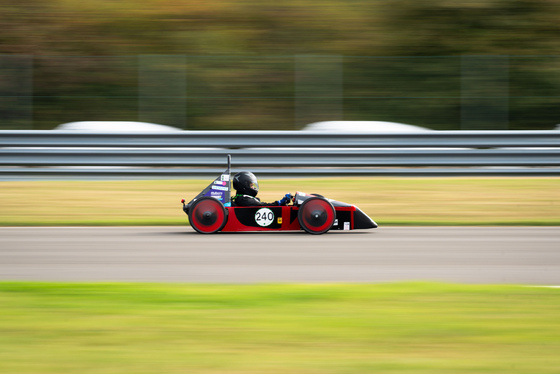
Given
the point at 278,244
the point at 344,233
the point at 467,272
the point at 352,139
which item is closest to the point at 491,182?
the point at 352,139

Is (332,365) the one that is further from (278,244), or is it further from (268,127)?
(268,127)

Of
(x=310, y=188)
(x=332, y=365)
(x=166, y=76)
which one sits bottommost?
(x=332, y=365)

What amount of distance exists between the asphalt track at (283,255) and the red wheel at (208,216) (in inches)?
5.0

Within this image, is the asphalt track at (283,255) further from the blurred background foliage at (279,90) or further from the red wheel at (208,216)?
the blurred background foliage at (279,90)

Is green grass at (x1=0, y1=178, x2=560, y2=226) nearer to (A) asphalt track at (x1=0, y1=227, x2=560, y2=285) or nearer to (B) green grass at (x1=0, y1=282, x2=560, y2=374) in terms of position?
(A) asphalt track at (x1=0, y1=227, x2=560, y2=285)

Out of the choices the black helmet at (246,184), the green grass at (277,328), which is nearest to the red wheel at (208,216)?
the black helmet at (246,184)

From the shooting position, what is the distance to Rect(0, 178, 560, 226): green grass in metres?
9.52

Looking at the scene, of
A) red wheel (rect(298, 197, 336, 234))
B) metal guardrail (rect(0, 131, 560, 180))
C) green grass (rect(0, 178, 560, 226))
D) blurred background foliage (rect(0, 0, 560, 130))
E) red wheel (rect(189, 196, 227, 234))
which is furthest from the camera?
blurred background foliage (rect(0, 0, 560, 130))

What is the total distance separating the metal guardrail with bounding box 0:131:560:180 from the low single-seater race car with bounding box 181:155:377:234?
346 cm

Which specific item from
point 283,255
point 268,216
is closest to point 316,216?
point 268,216

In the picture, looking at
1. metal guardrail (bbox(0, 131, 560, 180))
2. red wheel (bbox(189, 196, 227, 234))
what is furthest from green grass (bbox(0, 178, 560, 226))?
red wheel (bbox(189, 196, 227, 234))

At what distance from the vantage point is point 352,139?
39.2 feet

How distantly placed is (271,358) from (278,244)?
387cm

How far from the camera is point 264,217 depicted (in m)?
8.26
